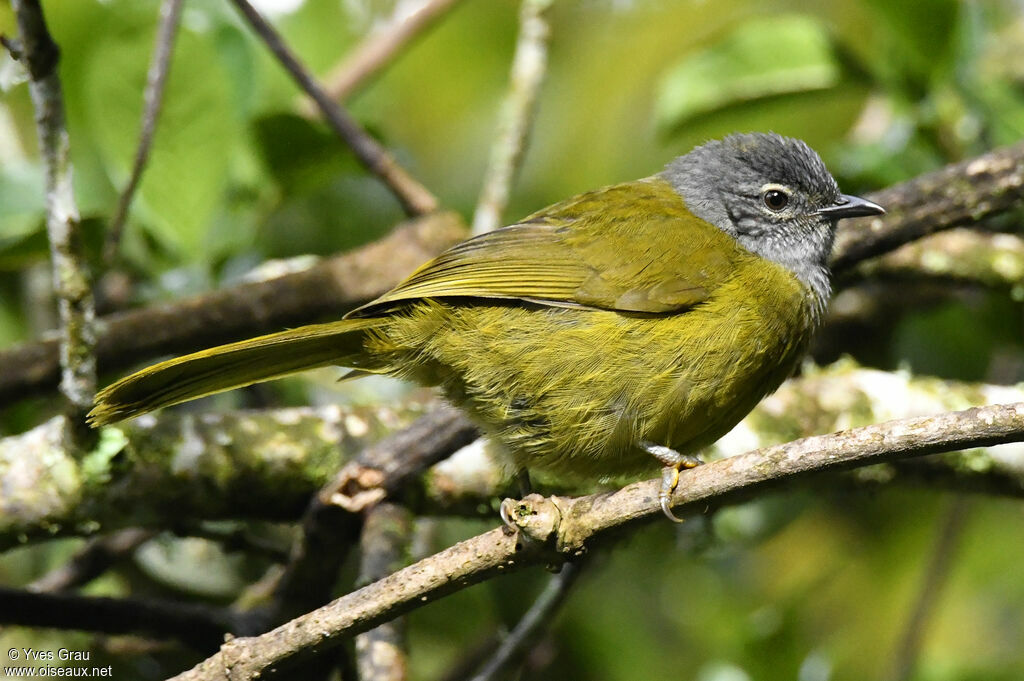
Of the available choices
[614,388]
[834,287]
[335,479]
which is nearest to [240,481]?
[335,479]

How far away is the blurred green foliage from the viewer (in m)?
3.50

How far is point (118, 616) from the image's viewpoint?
9.32 ft

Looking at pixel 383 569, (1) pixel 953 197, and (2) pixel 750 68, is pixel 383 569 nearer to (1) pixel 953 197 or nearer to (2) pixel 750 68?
(1) pixel 953 197

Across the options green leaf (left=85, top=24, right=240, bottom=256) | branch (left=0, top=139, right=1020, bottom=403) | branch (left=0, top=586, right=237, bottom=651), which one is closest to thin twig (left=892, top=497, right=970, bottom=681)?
branch (left=0, top=139, right=1020, bottom=403)

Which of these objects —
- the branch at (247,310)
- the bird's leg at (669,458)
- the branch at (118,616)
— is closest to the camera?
the bird's leg at (669,458)

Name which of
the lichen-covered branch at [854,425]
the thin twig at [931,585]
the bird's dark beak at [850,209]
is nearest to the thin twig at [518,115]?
the lichen-covered branch at [854,425]

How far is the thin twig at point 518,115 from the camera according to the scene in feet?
13.0

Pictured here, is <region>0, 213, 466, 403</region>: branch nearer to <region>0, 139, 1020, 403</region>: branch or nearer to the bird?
<region>0, 139, 1020, 403</region>: branch

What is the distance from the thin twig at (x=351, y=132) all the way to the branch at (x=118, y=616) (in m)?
1.54

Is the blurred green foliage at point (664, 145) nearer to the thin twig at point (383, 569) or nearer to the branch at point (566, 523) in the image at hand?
the thin twig at point (383, 569)

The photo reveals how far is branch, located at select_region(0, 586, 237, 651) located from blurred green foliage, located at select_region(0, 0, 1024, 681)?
0.54 meters

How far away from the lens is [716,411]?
2.83 meters

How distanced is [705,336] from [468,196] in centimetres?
234

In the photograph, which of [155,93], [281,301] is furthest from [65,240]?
[281,301]
